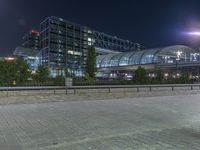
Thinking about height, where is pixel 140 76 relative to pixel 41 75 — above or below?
below

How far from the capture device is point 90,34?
424 ft

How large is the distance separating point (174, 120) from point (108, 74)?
83.0 meters

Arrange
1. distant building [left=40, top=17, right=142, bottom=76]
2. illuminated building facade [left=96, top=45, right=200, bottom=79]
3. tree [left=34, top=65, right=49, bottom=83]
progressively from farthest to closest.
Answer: distant building [left=40, top=17, right=142, bottom=76]
illuminated building facade [left=96, top=45, right=200, bottom=79]
tree [left=34, top=65, right=49, bottom=83]

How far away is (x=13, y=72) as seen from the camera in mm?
21062

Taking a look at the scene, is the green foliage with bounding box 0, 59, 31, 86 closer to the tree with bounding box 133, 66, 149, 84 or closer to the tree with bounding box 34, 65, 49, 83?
the tree with bounding box 34, 65, 49, 83

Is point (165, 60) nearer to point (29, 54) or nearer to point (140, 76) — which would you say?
point (140, 76)

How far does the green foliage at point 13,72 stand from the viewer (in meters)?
20.4

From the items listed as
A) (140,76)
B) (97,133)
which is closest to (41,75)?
(140,76)

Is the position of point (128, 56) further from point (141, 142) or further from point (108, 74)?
point (141, 142)

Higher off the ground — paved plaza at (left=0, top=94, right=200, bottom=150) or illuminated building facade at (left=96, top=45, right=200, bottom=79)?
illuminated building facade at (left=96, top=45, right=200, bottom=79)

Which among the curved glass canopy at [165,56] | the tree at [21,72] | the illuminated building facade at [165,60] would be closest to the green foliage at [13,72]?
the tree at [21,72]

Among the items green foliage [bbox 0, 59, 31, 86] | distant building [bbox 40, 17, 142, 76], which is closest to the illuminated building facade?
distant building [bbox 40, 17, 142, 76]

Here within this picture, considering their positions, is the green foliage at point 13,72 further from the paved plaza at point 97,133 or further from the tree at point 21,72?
the paved plaza at point 97,133

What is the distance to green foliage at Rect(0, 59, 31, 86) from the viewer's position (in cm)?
2042
